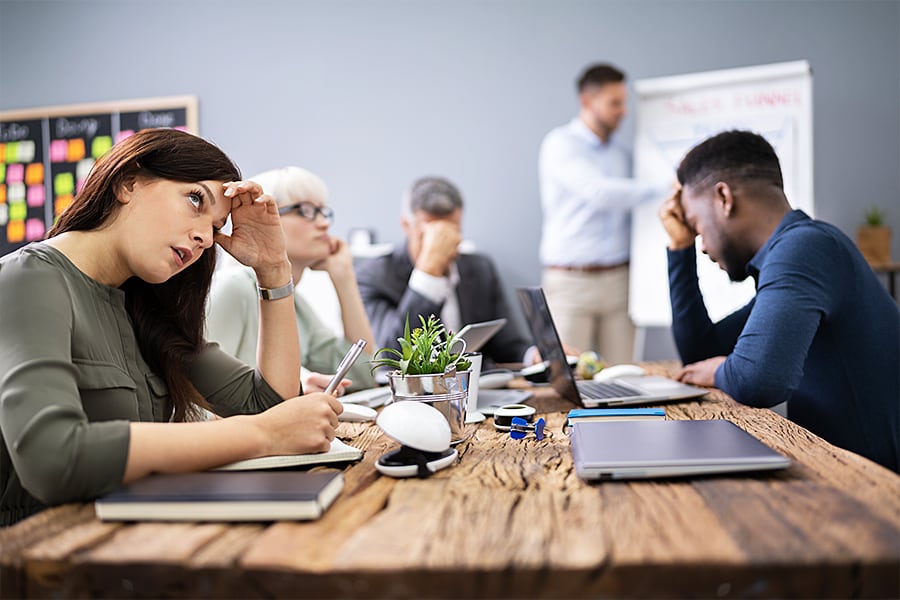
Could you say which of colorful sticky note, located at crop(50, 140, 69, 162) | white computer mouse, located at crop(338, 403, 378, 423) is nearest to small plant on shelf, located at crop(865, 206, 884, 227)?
white computer mouse, located at crop(338, 403, 378, 423)

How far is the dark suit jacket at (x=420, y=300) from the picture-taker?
2359 mm

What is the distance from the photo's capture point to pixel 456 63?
11.6ft

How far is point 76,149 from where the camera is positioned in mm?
3918

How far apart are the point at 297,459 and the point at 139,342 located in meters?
0.36

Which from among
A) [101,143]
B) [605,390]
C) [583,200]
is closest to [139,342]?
[605,390]

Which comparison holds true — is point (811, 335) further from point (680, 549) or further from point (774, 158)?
point (680, 549)

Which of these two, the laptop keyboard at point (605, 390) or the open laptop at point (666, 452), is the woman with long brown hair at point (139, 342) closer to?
the open laptop at point (666, 452)

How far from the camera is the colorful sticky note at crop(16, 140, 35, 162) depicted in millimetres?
3973

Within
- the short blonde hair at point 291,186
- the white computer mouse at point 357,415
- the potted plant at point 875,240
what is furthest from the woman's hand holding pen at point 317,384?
the potted plant at point 875,240

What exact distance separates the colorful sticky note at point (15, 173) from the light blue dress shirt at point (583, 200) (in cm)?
266

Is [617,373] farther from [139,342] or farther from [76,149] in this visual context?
[76,149]

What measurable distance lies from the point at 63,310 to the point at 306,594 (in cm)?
48

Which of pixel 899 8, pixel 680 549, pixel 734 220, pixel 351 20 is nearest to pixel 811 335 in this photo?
pixel 734 220

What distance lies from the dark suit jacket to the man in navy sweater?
0.97m
